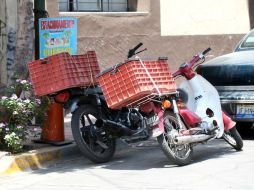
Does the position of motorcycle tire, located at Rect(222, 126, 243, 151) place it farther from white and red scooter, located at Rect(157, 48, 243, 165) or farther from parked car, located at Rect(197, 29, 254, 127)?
parked car, located at Rect(197, 29, 254, 127)

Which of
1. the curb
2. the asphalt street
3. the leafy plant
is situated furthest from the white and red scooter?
the leafy plant

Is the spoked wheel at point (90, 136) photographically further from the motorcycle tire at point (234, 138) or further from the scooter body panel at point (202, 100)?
the motorcycle tire at point (234, 138)

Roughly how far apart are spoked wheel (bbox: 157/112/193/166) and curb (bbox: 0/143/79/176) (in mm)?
1661

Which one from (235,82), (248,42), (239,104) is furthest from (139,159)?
(248,42)

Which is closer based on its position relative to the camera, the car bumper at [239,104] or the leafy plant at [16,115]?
the leafy plant at [16,115]

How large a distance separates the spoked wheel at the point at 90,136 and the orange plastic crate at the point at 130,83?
21.0 inches

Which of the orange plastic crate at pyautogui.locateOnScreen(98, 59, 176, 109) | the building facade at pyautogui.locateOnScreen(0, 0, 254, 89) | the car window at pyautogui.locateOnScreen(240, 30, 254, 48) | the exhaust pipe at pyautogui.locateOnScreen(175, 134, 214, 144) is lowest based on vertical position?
the exhaust pipe at pyautogui.locateOnScreen(175, 134, 214, 144)

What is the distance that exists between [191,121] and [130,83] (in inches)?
43.0

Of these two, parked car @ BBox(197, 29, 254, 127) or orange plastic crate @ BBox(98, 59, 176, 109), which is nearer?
orange plastic crate @ BBox(98, 59, 176, 109)

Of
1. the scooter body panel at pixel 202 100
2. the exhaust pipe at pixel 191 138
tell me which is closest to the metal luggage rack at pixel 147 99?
the exhaust pipe at pixel 191 138

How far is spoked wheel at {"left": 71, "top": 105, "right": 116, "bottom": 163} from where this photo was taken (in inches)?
295

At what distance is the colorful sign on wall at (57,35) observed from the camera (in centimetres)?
874

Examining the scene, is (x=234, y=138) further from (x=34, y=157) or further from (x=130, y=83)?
(x=34, y=157)

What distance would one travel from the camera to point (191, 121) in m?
7.64
